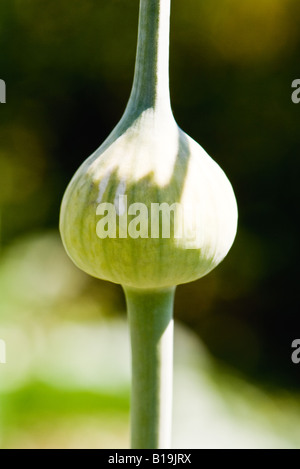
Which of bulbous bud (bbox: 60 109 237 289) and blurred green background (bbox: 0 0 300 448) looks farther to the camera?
blurred green background (bbox: 0 0 300 448)

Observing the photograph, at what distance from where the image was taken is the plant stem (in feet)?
0.67

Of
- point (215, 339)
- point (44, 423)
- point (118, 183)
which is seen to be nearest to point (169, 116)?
point (118, 183)

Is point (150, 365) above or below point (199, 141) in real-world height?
below

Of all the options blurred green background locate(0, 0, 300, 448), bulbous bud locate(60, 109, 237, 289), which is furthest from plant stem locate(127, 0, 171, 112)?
blurred green background locate(0, 0, 300, 448)

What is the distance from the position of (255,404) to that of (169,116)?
1075 mm

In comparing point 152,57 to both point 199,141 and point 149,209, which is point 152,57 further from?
point 199,141

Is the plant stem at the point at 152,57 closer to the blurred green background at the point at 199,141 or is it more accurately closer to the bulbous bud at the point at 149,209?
the bulbous bud at the point at 149,209

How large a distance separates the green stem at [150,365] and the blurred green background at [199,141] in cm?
98

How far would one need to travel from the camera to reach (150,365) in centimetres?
25

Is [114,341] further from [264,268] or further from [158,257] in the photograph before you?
[158,257]

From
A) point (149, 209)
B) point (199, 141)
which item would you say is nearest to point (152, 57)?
point (149, 209)

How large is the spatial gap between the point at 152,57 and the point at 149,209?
0.05 meters

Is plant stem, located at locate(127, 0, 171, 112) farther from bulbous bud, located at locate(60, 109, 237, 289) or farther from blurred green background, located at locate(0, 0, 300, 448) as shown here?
blurred green background, located at locate(0, 0, 300, 448)

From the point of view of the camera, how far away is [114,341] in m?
1.21
